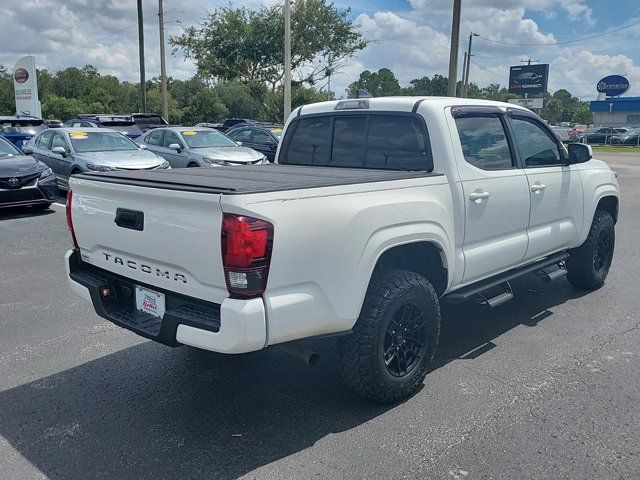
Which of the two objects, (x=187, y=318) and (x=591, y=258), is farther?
(x=591, y=258)

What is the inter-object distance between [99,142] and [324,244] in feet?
35.1

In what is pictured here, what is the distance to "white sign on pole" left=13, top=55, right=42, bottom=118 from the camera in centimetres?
3278

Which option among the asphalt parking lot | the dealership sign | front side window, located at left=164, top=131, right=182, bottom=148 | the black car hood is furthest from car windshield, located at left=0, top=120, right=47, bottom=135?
the dealership sign

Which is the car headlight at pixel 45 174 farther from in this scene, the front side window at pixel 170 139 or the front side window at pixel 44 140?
the front side window at pixel 170 139

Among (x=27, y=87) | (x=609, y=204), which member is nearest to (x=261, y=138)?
(x=609, y=204)

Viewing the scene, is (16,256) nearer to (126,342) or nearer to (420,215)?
(126,342)

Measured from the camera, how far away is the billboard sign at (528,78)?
57312 millimetres

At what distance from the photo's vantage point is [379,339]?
133 inches

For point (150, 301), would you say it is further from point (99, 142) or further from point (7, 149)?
point (99, 142)

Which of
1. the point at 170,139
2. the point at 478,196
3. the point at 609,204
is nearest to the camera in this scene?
the point at 478,196

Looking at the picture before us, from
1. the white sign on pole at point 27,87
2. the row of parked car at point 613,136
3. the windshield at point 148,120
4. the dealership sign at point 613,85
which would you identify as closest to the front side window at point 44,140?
the windshield at point 148,120

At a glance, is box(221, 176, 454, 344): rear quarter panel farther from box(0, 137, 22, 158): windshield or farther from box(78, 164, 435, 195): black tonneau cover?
box(0, 137, 22, 158): windshield

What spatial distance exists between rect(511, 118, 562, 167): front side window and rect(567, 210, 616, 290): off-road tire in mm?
1028

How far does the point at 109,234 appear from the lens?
3516mm
